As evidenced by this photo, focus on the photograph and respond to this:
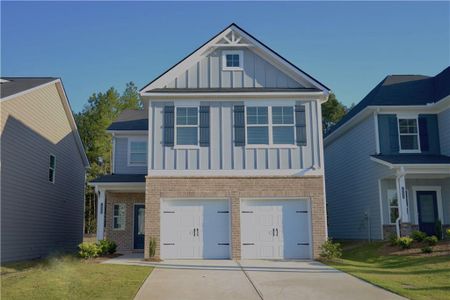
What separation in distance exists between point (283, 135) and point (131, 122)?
8395 mm

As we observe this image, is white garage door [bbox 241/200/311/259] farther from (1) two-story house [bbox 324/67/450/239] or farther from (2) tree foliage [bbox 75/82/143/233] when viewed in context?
(2) tree foliage [bbox 75/82/143/233]

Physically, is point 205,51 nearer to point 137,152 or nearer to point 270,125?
point 270,125

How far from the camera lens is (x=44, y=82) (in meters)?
19.9

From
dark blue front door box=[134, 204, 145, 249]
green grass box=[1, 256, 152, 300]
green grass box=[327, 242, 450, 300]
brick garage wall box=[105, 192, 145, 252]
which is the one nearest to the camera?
green grass box=[1, 256, 152, 300]

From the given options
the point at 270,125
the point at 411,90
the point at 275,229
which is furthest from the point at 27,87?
the point at 411,90

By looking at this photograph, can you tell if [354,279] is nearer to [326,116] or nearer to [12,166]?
[12,166]

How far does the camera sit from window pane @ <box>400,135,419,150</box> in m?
20.6

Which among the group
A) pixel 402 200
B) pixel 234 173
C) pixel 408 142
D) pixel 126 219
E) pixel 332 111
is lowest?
pixel 126 219

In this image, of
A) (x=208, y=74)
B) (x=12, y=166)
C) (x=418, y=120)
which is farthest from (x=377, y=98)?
(x=12, y=166)

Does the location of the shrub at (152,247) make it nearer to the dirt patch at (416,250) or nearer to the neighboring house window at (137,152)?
the neighboring house window at (137,152)

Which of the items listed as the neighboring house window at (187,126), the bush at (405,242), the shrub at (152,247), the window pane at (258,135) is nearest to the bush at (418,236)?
the bush at (405,242)

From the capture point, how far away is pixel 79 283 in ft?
35.7

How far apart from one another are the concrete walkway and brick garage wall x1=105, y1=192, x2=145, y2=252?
17.5 ft

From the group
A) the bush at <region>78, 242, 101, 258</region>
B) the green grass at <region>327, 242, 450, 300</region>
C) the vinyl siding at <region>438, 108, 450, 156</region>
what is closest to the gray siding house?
the bush at <region>78, 242, 101, 258</region>
